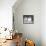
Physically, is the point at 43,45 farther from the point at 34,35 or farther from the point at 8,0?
the point at 8,0

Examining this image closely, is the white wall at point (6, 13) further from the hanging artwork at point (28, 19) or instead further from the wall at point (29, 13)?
the hanging artwork at point (28, 19)

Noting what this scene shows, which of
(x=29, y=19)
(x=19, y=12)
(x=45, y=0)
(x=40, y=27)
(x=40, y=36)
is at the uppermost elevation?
(x=45, y=0)

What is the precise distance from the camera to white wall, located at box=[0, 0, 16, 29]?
14.4 feet

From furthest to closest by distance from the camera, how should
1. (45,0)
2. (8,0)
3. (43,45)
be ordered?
(43,45) < (45,0) < (8,0)

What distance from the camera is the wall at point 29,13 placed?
585 cm

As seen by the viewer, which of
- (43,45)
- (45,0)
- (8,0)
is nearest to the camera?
(8,0)

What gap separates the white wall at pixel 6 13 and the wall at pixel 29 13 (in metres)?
1.38

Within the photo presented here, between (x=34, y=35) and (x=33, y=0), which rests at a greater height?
(x=33, y=0)

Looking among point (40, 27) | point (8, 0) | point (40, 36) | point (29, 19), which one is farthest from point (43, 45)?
point (8, 0)

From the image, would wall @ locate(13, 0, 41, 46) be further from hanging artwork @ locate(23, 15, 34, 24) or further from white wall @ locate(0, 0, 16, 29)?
white wall @ locate(0, 0, 16, 29)

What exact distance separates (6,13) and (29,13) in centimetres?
171

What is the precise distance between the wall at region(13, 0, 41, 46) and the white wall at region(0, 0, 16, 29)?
1384 millimetres

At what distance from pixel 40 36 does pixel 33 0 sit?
1865mm

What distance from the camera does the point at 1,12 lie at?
4.43 m
